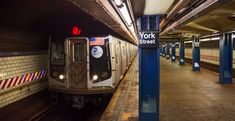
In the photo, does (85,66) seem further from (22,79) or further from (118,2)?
(118,2)

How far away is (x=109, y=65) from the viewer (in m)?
7.30

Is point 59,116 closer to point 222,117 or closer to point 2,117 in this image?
point 2,117

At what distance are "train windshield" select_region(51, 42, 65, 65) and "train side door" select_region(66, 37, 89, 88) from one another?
0.25m

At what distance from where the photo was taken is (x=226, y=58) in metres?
11.3

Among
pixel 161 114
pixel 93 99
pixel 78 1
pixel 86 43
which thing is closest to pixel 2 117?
pixel 93 99

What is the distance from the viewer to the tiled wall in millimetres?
6566

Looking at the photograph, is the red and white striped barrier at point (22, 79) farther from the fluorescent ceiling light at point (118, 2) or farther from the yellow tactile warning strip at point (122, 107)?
the fluorescent ceiling light at point (118, 2)

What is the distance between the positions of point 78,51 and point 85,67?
0.50 metres

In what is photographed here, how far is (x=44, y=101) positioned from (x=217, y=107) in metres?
5.25

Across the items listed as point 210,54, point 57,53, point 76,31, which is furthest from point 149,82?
point 210,54

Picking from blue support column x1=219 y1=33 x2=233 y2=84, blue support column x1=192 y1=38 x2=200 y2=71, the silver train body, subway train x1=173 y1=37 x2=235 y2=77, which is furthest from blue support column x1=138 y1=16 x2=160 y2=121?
subway train x1=173 y1=37 x2=235 y2=77

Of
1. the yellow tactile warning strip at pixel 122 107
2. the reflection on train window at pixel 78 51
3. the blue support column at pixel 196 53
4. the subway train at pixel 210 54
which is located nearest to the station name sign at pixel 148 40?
A: the yellow tactile warning strip at pixel 122 107

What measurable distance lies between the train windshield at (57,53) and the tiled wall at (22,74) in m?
0.91

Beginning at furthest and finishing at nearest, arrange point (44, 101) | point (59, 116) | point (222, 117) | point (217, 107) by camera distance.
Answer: point (44, 101) < point (59, 116) < point (217, 107) < point (222, 117)
